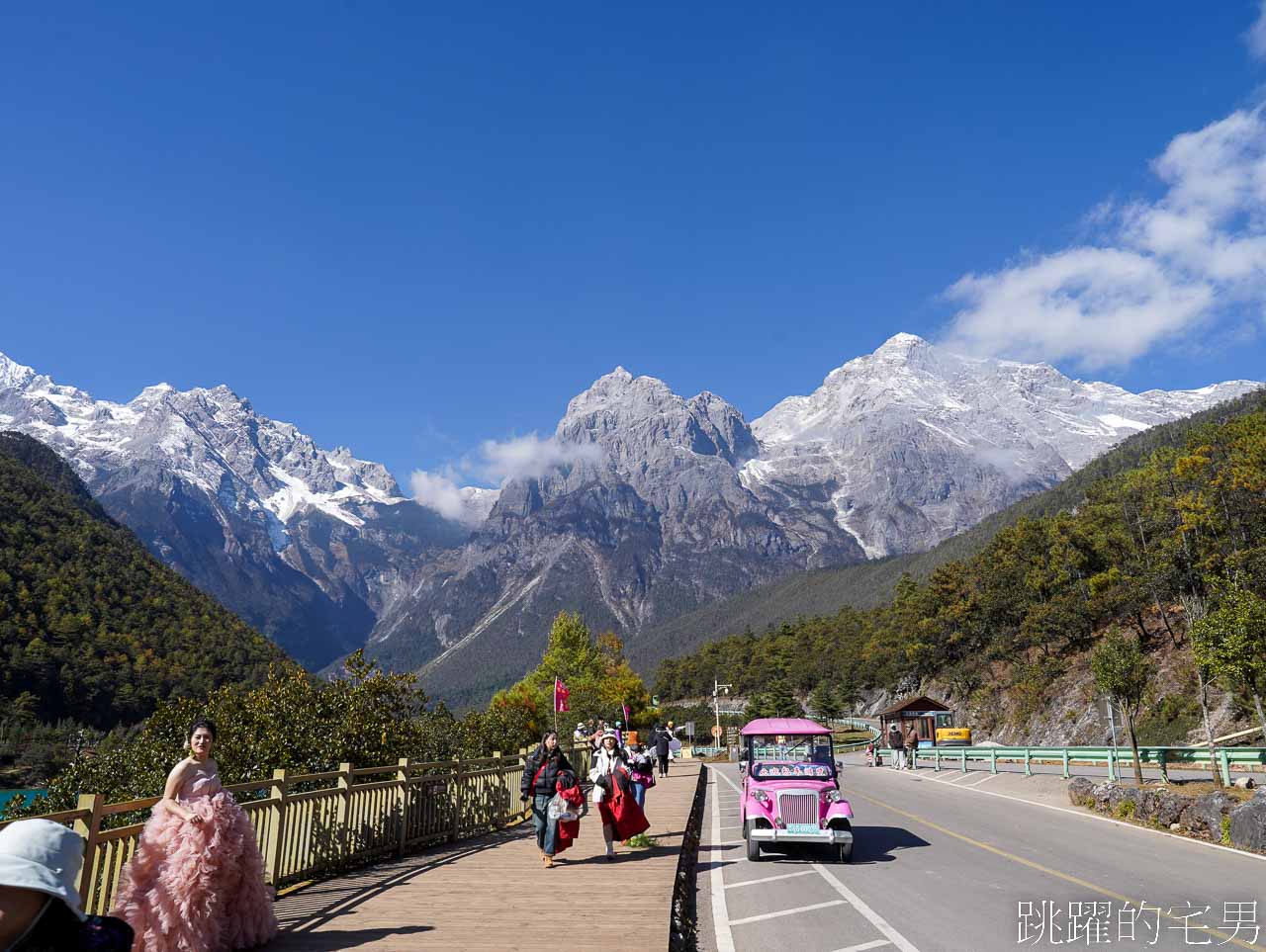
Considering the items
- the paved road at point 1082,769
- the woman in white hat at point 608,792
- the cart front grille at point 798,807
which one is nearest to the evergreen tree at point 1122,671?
the paved road at point 1082,769

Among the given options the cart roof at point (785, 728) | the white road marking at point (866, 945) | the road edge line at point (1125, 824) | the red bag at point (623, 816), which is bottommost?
the road edge line at point (1125, 824)

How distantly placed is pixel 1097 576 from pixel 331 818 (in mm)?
74959

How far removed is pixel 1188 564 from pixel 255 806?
218ft

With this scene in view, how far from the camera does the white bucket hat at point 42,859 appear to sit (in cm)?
275

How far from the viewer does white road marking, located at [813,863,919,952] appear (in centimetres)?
815

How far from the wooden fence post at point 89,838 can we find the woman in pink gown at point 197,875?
36cm

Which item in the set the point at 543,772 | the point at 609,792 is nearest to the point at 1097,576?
the point at 609,792

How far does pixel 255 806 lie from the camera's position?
913 centimetres

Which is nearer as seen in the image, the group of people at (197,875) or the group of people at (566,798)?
the group of people at (197,875)

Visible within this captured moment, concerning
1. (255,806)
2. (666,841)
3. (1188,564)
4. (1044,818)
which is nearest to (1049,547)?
(1188,564)

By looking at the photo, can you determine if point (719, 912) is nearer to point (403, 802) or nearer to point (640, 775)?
point (403, 802)

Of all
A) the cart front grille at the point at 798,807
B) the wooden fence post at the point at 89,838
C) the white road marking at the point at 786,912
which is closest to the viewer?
the wooden fence post at the point at 89,838

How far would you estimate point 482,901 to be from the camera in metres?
9.37

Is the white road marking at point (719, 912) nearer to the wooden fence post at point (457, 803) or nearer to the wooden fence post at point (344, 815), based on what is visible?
the wooden fence post at point (457, 803)
